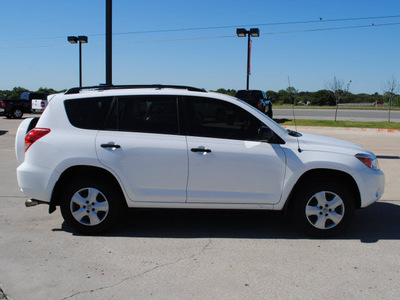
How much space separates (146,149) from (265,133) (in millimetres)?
1386

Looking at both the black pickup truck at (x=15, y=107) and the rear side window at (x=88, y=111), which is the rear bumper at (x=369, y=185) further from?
the black pickup truck at (x=15, y=107)

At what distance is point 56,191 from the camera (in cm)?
477

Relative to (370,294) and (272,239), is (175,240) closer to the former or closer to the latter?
(272,239)

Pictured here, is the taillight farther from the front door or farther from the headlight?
the headlight

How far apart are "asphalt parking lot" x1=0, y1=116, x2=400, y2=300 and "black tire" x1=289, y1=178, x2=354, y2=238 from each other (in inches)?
6.2

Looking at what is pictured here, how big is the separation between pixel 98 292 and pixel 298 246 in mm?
2278

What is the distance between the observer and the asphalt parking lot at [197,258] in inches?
137

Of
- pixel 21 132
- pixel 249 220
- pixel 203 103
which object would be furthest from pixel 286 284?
pixel 21 132

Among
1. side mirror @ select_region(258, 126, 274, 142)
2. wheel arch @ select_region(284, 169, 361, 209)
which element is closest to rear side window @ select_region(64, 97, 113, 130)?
side mirror @ select_region(258, 126, 274, 142)

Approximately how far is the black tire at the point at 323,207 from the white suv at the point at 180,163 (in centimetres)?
1

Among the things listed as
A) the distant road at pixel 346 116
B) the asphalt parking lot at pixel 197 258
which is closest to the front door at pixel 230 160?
the asphalt parking lot at pixel 197 258

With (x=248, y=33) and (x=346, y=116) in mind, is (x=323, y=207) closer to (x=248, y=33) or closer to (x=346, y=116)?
(x=248, y=33)

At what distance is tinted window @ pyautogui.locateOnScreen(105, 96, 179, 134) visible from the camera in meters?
4.76

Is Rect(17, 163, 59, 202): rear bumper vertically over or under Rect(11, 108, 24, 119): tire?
under
